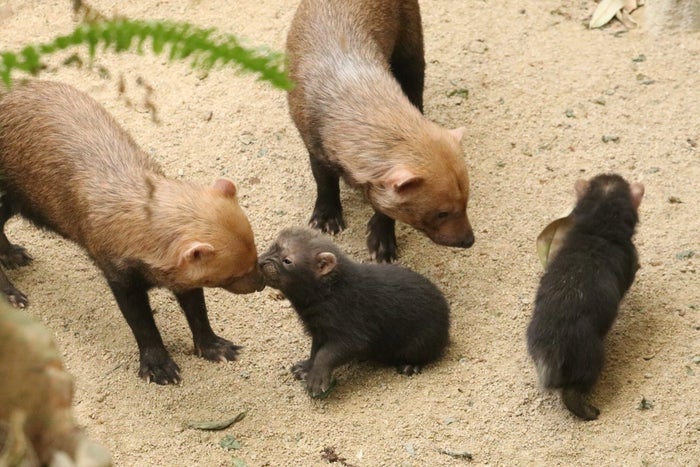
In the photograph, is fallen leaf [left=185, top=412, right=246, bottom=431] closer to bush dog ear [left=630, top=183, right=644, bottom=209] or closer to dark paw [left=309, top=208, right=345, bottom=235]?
dark paw [left=309, top=208, right=345, bottom=235]

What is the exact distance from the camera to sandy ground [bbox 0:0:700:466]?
18.1 feet

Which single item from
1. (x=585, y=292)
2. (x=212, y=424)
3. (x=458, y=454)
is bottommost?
(x=212, y=424)

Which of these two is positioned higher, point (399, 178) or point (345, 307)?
point (399, 178)

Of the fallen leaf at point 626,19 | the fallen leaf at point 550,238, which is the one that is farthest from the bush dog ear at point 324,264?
the fallen leaf at point 626,19

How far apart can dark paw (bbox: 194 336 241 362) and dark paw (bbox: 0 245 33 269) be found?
1772 mm

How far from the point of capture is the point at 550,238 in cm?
646

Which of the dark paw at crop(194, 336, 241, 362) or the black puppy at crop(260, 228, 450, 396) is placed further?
the dark paw at crop(194, 336, 241, 362)

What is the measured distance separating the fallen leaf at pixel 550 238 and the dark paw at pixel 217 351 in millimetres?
2295

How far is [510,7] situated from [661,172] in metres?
2.87

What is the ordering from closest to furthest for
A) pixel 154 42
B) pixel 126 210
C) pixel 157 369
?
pixel 154 42 < pixel 126 210 < pixel 157 369

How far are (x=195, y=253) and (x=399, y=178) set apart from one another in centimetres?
151

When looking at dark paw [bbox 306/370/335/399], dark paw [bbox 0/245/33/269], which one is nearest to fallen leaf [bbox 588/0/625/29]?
dark paw [bbox 306/370/335/399]

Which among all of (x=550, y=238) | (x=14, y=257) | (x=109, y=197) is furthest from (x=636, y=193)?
(x=14, y=257)

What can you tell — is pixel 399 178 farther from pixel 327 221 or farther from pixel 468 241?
pixel 327 221
